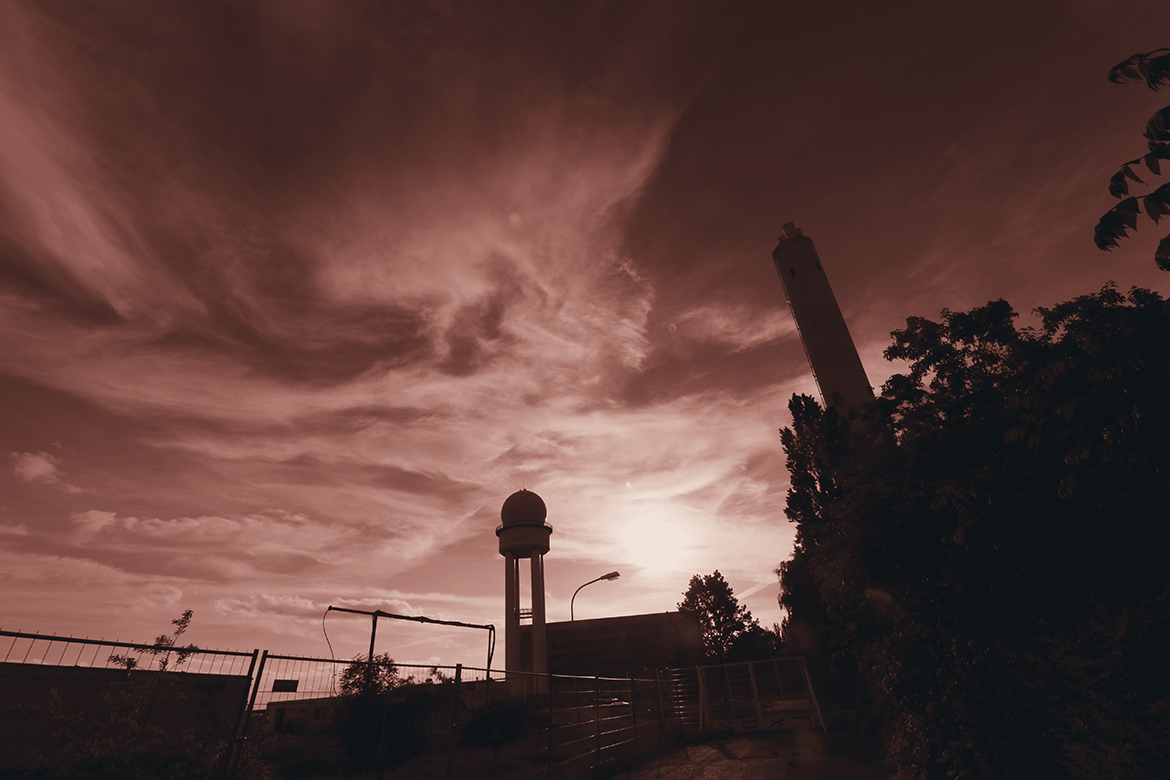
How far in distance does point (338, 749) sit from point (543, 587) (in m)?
29.1

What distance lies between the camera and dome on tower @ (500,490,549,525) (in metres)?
40.0

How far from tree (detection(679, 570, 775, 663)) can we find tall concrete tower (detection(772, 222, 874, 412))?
41.8 m

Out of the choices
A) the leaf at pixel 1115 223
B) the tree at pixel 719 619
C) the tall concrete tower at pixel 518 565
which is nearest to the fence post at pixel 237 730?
the leaf at pixel 1115 223

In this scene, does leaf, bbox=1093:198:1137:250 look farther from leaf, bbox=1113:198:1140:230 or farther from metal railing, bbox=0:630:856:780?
metal railing, bbox=0:630:856:780

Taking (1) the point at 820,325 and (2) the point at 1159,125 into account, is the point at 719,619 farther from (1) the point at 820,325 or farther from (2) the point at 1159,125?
(2) the point at 1159,125

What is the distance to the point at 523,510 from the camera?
40.2 metres

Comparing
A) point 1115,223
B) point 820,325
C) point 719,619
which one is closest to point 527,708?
point 1115,223

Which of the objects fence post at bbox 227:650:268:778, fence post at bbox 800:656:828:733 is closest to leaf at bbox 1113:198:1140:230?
fence post at bbox 227:650:268:778

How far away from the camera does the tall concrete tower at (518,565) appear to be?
38.2 meters

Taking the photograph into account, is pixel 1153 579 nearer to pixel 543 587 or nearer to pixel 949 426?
pixel 949 426

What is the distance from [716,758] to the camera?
45.2 ft

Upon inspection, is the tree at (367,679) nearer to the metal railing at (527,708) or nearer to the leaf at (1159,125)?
the metal railing at (527,708)

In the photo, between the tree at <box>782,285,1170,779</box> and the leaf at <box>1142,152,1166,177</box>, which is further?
the tree at <box>782,285,1170,779</box>

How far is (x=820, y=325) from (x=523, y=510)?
24.5 meters
